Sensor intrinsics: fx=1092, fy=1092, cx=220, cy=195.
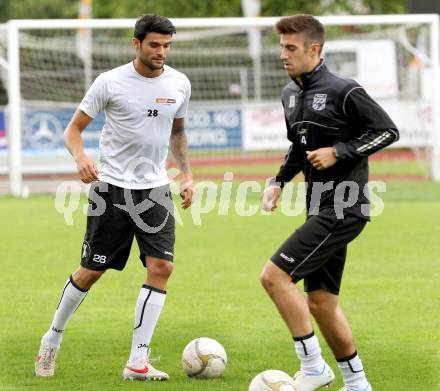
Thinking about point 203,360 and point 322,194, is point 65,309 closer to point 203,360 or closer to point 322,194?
point 203,360

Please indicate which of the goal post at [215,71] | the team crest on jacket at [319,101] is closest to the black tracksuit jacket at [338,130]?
the team crest on jacket at [319,101]

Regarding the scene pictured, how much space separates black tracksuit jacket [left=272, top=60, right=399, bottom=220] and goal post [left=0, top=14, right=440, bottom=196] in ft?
37.3

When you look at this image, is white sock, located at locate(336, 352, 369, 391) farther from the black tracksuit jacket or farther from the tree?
the tree

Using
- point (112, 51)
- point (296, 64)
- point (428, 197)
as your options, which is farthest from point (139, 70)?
point (112, 51)

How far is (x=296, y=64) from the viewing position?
6094 mm

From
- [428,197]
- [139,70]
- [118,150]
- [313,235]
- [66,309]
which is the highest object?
[139,70]

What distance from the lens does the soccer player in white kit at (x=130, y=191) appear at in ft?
22.8

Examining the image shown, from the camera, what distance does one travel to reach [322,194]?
6.15m

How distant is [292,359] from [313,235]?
155cm

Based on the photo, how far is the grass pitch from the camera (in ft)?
23.0

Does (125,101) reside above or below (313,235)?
above

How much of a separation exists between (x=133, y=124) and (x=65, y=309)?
127 centimetres

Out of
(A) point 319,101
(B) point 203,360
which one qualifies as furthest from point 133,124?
(B) point 203,360

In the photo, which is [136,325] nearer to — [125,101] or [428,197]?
[125,101]
